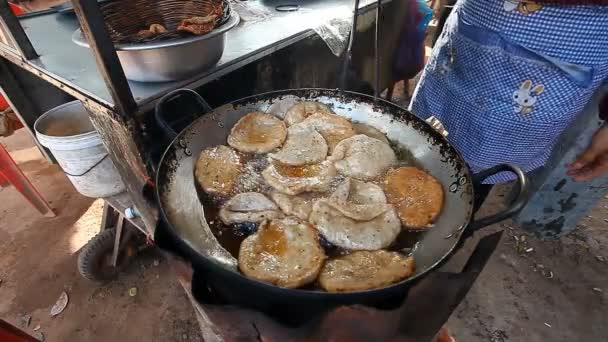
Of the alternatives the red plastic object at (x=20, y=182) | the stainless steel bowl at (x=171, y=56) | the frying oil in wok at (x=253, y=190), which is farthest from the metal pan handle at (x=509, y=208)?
the red plastic object at (x=20, y=182)

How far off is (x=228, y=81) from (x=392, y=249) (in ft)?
5.60

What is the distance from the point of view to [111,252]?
11.1 feet

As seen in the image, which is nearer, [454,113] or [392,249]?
[392,249]

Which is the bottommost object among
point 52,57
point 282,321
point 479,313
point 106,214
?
point 479,313

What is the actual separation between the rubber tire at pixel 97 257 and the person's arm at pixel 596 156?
4041 mm

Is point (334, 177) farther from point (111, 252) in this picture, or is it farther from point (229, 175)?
point (111, 252)

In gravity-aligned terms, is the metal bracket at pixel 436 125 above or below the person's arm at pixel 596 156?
above

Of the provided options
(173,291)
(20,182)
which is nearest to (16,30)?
(20,182)

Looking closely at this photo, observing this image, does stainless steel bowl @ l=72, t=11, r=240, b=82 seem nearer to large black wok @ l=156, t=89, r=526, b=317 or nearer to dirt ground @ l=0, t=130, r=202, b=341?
large black wok @ l=156, t=89, r=526, b=317

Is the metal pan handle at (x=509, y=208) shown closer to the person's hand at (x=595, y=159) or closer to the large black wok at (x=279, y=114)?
the large black wok at (x=279, y=114)

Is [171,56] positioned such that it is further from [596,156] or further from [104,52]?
[596,156]

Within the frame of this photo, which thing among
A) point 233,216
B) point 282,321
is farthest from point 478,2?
point 282,321

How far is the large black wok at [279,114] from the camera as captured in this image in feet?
4.03

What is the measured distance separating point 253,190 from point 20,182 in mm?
3460
